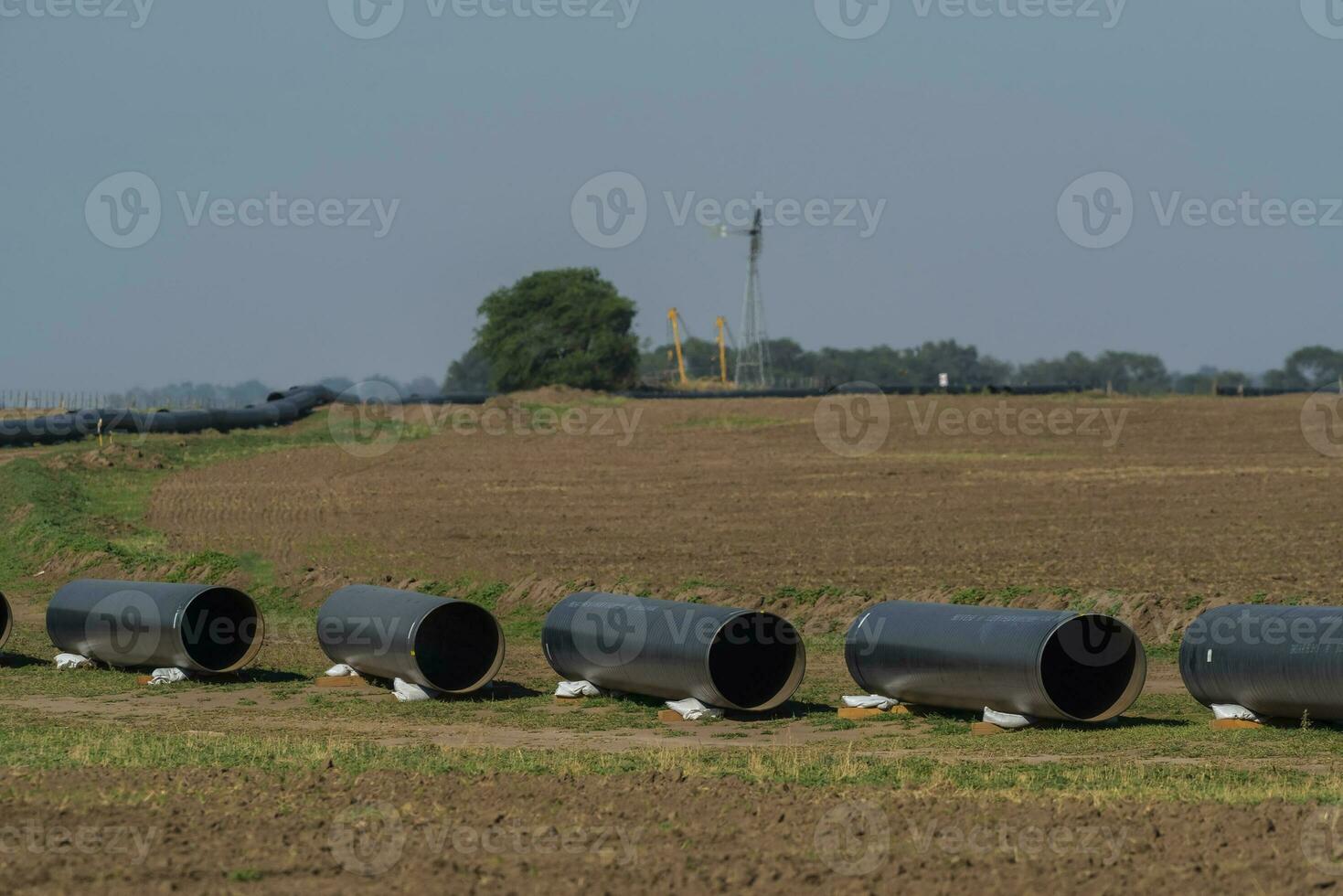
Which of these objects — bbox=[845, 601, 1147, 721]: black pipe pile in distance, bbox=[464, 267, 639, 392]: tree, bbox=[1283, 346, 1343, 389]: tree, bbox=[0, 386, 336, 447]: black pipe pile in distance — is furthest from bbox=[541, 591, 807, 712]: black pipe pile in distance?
bbox=[1283, 346, 1343, 389]: tree

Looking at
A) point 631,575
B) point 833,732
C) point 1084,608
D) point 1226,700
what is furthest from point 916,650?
point 631,575

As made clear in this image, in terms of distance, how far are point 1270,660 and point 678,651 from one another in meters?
6.86

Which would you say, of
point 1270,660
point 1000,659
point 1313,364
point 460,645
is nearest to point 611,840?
point 1000,659

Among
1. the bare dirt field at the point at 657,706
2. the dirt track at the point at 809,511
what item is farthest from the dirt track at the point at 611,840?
the dirt track at the point at 809,511

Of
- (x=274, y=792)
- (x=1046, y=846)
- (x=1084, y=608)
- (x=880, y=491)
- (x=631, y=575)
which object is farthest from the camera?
(x=880, y=491)

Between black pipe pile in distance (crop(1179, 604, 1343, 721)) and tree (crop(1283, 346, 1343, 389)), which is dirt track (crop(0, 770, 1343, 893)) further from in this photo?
tree (crop(1283, 346, 1343, 389))

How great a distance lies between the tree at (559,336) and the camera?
104 m

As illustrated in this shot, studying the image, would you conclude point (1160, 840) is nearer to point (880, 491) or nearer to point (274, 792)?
point (274, 792)

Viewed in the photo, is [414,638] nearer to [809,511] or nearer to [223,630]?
[223,630]

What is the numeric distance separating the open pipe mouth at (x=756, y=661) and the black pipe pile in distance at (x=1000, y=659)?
0.84m

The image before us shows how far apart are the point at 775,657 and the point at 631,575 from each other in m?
10.2

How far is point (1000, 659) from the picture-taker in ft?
55.4

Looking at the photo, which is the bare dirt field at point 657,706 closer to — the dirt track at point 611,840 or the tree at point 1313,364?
the dirt track at point 611,840

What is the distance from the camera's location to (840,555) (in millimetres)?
31172
